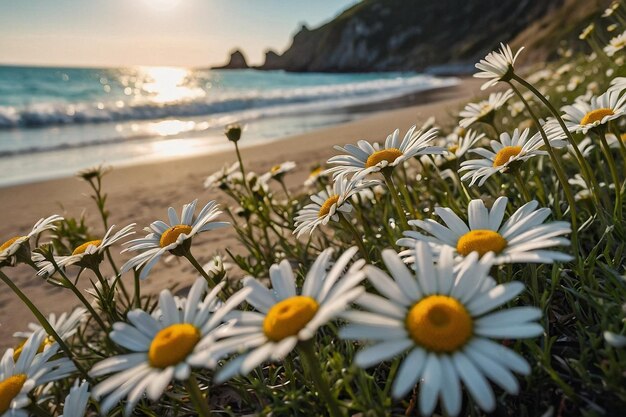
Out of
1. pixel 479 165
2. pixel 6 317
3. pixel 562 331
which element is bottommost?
pixel 562 331

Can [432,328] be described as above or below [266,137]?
below

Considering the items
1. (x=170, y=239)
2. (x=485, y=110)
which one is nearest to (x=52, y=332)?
(x=170, y=239)

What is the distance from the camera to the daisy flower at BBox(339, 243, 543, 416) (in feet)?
2.25

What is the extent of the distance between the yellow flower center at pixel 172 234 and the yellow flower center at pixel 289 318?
2.03 feet

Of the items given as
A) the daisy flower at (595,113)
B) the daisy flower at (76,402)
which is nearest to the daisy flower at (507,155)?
the daisy flower at (595,113)

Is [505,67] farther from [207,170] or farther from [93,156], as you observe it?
[93,156]

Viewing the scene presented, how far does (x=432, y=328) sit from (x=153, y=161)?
22.5 ft

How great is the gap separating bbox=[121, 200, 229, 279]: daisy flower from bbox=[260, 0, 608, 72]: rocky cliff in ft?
157

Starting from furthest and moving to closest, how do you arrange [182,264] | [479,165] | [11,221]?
[11,221] → [182,264] → [479,165]

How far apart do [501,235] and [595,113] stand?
0.79m

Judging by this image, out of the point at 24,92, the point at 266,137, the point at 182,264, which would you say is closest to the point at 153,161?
the point at 266,137

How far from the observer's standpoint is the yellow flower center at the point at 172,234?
1.39 metres

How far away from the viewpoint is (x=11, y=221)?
14.5 ft

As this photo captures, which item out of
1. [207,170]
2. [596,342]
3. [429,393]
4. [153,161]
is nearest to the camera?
[429,393]
